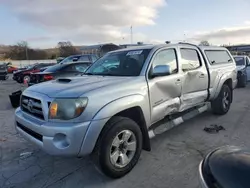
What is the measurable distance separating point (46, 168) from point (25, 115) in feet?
2.92

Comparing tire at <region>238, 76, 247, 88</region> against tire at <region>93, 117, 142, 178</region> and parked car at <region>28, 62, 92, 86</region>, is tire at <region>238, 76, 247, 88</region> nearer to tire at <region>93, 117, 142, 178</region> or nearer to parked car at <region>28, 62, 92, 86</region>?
parked car at <region>28, 62, 92, 86</region>

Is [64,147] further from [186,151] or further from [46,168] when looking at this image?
[186,151]

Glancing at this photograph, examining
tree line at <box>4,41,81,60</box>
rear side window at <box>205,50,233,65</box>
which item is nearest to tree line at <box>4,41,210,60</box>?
tree line at <box>4,41,81,60</box>

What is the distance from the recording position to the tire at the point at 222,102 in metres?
6.26

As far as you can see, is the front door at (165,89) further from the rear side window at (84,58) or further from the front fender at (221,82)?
the rear side window at (84,58)

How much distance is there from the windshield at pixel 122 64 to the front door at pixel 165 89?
0.76 feet

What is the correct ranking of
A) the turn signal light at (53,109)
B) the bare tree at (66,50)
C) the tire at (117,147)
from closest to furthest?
the turn signal light at (53,109), the tire at (117,147), the bare tree at (66,50)

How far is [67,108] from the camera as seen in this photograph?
9.61 feet

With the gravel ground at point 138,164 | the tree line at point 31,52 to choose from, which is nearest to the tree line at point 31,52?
the tree line at point 31,52

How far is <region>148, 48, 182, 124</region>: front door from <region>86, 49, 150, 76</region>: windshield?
0.23m

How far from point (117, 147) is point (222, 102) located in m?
4.04

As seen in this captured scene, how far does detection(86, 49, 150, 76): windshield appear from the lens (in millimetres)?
4047

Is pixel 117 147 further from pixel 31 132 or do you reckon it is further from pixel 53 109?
pixel 31 132

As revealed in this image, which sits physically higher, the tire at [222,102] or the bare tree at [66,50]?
the bare tree at [66,50]
